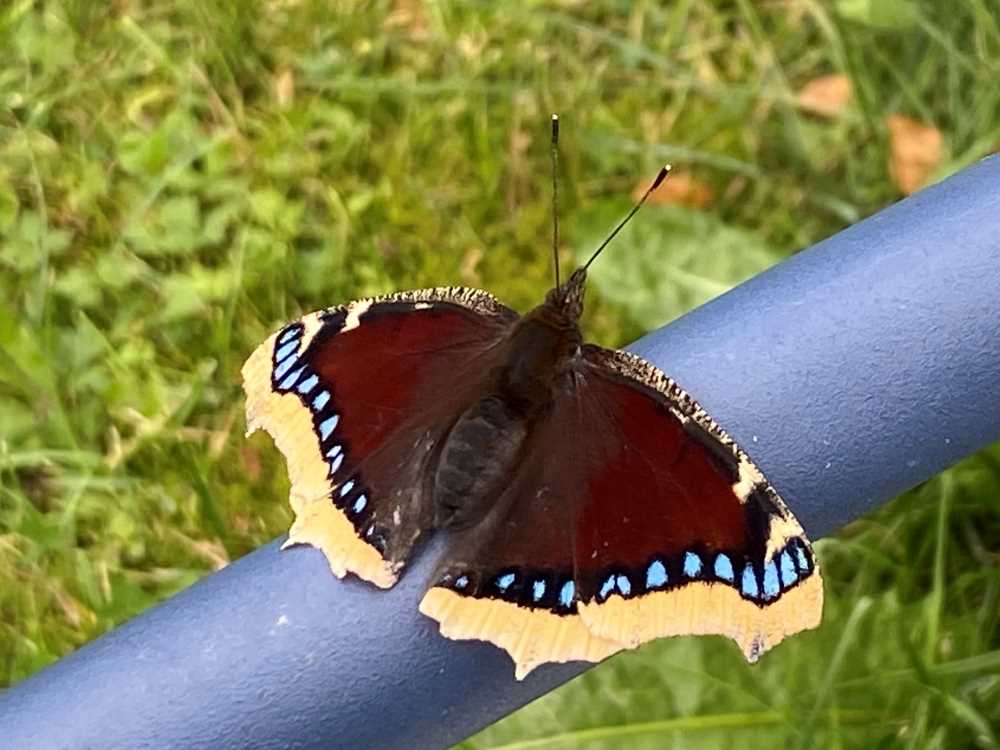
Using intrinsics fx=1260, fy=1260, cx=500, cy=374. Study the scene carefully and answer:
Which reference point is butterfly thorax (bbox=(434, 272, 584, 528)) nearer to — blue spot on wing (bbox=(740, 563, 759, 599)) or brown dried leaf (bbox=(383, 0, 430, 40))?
blue spot on wing (bbox=(740, 563, 759, 599))

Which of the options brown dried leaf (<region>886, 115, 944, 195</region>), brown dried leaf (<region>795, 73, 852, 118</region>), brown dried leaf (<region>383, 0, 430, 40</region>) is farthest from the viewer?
brown dried leaf (<region>383, 0, 430, 40</region>)

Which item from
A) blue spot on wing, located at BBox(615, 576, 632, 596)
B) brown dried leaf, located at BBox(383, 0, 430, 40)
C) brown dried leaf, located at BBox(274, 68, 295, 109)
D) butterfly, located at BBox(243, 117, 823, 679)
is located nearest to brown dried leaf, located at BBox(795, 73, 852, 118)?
brown dried leaf, located at BBox(383, 0, 430, 40)

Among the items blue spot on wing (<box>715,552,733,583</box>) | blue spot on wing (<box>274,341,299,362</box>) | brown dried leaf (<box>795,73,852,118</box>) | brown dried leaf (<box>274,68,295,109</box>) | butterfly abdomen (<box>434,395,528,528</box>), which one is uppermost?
brown dried leaf (<box>274,68,295,109</box>)

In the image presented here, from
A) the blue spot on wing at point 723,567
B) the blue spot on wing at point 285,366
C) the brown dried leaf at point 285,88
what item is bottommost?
the blue spot on wing at point 723,567

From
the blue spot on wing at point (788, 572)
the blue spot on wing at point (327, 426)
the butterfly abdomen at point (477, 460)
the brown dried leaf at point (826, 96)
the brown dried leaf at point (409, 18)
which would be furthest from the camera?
the brown dried leaf at point (409, 18)

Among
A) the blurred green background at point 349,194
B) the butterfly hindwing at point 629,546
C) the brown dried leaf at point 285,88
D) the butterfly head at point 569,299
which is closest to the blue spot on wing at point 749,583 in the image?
the butterfly hindwing at point 629,546

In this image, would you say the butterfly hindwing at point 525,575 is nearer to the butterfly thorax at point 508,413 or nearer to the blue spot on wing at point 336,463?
the butterfly thorax at point 508,413

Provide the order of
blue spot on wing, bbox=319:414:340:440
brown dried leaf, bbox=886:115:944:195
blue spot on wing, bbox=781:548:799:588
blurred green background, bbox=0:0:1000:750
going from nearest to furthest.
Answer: blue spot on wing, bbox=781:548:799:588 → blue spot on wing, bbox=319:414:340:440 → blurred green background, bbox=0:0:1000:750 → brown dried leaf, bbox=886:115:944:195
